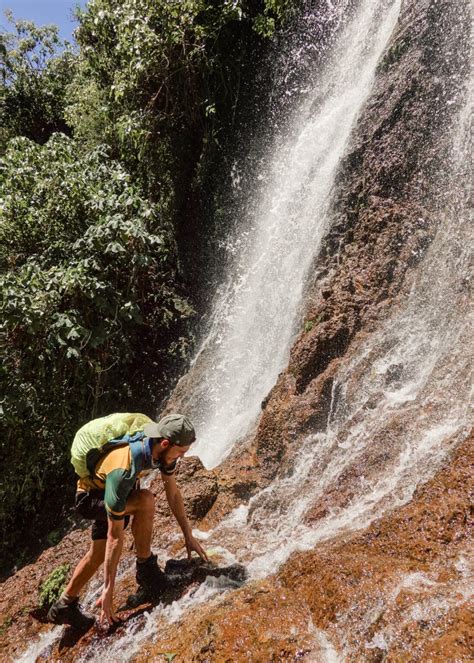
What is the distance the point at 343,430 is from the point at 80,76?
11230mm

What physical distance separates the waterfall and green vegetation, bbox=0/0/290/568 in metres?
1.12

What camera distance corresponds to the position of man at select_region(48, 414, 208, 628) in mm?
2900

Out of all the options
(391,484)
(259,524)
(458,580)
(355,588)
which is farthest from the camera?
(259,524)

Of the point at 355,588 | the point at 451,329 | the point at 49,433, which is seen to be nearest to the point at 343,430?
the point at 451,329

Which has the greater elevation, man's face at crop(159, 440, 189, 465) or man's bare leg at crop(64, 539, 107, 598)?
man's face at crop(159, 440, 189, 465)

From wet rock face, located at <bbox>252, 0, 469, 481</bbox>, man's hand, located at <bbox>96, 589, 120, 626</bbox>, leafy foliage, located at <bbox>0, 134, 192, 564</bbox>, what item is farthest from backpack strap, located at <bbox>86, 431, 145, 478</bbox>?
leafy foliage, located at <bbox>0, 134, 192, 564</bbox>

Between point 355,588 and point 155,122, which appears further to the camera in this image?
point 155,122

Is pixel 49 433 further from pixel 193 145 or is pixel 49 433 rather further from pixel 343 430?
pixel 193 145

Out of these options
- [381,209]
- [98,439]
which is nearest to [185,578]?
[98,439]

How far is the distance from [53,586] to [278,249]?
17.6 feet

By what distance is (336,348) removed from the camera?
5.18 m

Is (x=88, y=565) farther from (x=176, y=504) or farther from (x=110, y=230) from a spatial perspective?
(x=110, y=230)

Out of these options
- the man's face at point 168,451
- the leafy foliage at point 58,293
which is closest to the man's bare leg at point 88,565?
the man's face at point 168,451

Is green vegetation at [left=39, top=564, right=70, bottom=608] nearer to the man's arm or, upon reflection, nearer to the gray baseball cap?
the man's arm
